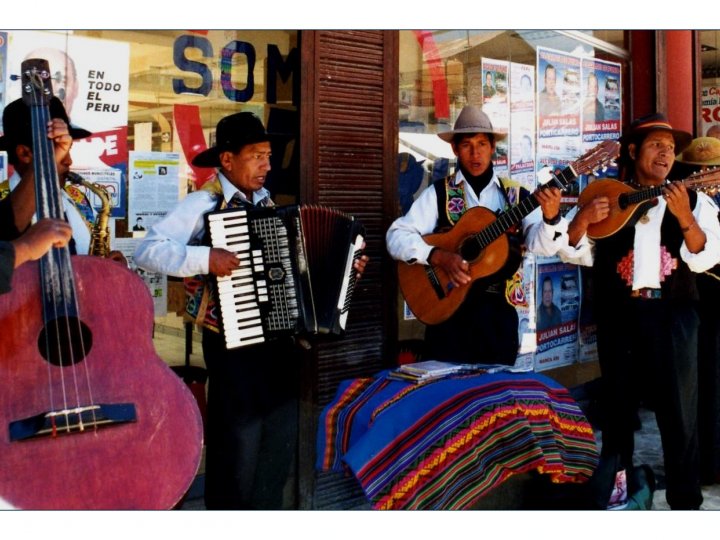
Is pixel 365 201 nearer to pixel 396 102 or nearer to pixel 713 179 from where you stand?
pixel 396 102

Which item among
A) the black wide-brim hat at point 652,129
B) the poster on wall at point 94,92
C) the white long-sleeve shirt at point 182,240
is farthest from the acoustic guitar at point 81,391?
the black wide-brim hat at point 652,129

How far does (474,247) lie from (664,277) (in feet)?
2.96

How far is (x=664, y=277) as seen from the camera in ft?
13.0

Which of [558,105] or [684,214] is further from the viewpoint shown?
[558,105]

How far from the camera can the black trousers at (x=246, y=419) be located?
3.33 m

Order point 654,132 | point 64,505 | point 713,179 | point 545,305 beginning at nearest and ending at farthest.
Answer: point 64,505 → point 713,179 → point 654,132 → point 545,305

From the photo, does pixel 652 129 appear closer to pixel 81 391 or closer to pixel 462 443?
pixel 462 443

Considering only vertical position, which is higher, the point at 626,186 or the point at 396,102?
the point at 396,102

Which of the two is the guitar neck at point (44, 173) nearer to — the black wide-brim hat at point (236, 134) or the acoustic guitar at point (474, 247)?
the black wide-brim hat at point (236, 134)

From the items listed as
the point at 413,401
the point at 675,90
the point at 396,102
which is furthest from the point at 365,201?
the point at 675,90

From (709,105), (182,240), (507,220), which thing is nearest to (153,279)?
(182,240)

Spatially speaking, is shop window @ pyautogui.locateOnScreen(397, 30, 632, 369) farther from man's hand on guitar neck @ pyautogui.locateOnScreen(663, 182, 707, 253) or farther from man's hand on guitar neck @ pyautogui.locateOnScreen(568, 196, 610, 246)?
man's hand on guitar neck @ pyautogui.locateOnScreen(663, 182, 707, 253)

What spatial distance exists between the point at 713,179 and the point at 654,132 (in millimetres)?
402

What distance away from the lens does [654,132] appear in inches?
162
